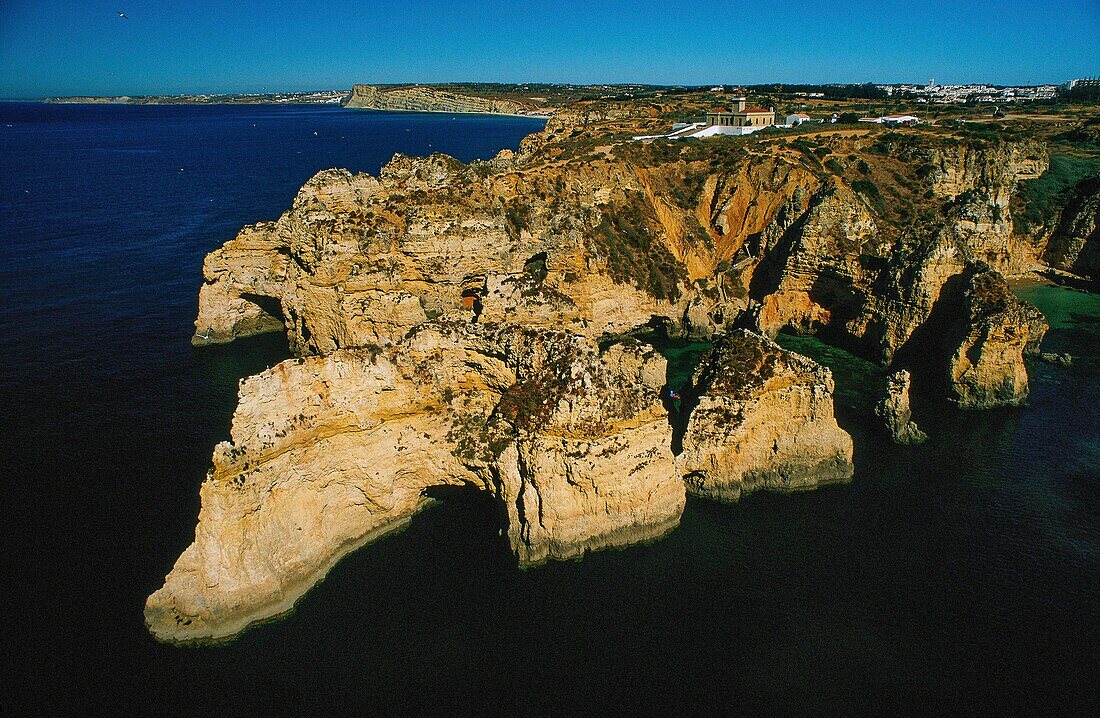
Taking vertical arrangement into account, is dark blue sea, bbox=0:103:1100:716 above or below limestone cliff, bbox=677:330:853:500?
below

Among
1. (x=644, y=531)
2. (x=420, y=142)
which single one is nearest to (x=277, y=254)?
(x=644, y=531)

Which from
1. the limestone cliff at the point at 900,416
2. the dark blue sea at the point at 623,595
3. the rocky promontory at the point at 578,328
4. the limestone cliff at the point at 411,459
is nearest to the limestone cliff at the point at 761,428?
the rocky promontory at the point at 578,328

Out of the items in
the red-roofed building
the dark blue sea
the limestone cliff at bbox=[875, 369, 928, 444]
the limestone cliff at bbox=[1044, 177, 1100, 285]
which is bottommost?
the dark blue sea

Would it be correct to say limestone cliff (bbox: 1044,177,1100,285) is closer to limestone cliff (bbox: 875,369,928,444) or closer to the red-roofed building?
the red-roofed building

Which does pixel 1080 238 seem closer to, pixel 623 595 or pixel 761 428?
pixel 761 428

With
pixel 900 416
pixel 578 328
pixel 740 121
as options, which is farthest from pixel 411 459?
pixel 740 121

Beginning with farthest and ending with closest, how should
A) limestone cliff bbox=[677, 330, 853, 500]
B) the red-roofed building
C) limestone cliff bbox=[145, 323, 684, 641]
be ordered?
1. the red-roofed building
2. limestone cliff bbox=[677, 330, 853, 500]
3. limestone cliff bbox=[145, 323, 684, 641]

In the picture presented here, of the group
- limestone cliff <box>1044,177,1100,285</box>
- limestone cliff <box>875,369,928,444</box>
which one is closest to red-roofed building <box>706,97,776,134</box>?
limestone cliff <box>1044,177,1100,285</box>
